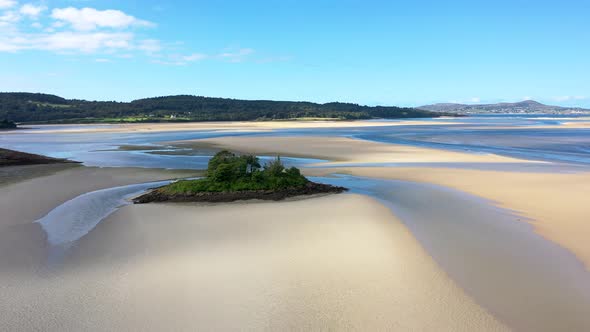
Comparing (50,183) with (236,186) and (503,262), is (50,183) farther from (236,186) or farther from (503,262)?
(503,262)

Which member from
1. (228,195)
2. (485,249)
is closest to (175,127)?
(228,195)

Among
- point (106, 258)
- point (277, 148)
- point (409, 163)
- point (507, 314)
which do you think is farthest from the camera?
point (277, 148)

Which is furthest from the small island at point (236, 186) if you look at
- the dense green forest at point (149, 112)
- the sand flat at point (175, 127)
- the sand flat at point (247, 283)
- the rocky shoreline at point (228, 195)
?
the dense green forest at point (149, 112)

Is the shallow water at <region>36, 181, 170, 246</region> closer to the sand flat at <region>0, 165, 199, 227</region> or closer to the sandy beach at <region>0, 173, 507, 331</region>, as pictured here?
the sand flat at <region>0, 165, 199, 227</region>

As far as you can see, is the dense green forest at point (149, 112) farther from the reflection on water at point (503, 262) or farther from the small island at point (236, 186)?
the reflection on water at point (503, 262)

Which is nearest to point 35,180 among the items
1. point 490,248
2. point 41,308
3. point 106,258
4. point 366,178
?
point 106,258

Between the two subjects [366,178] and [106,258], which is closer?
[106,258]

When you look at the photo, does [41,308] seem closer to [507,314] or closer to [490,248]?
[507,314]
